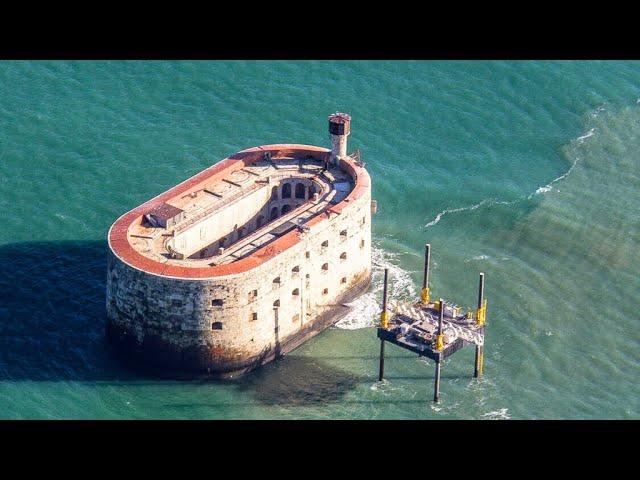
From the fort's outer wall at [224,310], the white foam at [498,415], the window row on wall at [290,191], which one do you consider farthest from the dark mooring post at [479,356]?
the window row on wall at [290,191]

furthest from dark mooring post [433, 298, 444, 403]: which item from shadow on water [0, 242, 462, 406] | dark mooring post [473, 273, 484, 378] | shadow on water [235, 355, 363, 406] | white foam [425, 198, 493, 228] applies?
white foam [425, 198, 493, 228]

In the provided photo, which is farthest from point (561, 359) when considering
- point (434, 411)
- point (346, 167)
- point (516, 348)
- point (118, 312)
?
point (118, 312)

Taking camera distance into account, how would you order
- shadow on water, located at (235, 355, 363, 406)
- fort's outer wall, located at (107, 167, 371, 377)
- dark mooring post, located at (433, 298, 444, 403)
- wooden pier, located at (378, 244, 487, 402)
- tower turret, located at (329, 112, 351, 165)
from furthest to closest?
1. tower turret, located at (329, 112, 351, 165)
2. shadow on water, located at (235, 355, 363, 406)
3. fort's outer wall, located at (107, 167, 371, 377)
4. wooden pier, located at (378, 244, 487, 402)
5. dark mooring post, located at (433, 298, 444, 403)

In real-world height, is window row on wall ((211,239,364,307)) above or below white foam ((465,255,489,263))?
above

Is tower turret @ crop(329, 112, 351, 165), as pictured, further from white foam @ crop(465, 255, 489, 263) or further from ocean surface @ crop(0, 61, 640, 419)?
white foam @ crop(465, 255, 489, 263)

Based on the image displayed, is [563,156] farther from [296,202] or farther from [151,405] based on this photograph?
[151,405]

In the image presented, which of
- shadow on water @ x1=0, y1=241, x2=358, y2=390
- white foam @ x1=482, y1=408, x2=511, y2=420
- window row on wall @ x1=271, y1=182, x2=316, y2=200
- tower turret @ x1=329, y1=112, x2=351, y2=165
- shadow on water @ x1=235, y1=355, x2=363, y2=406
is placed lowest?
white foam @ x1=482, y1=408, x2=511, y2=420
